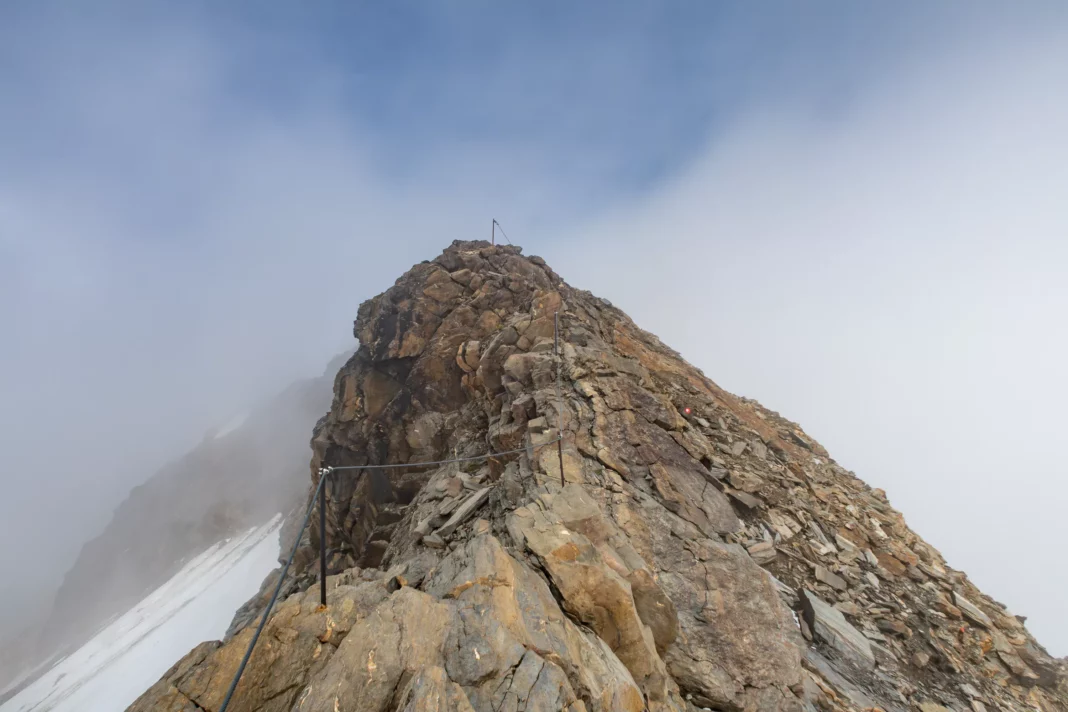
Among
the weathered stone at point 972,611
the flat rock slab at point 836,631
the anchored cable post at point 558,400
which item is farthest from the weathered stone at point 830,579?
the anchored cable post at point 558,400

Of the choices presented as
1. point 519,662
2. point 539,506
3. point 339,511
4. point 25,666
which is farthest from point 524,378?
point 25,666

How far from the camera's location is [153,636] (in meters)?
34.0

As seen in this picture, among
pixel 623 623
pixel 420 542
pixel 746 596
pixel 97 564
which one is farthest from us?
pixel 97 564

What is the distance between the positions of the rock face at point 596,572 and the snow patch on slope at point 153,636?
49.3 feet

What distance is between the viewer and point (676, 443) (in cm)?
1442

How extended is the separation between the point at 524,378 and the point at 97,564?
9284cm

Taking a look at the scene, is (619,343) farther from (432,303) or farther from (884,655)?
(884,655)

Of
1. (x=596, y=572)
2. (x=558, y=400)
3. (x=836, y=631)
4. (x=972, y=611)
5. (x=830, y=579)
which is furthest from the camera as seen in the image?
(x=558, y=400)

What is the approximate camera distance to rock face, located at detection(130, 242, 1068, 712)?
5.80 meters

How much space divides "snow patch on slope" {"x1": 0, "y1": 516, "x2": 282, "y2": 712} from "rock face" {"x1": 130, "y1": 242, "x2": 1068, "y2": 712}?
1502 cm

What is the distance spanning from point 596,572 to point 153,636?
1843 inches

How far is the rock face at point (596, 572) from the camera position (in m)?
5.80

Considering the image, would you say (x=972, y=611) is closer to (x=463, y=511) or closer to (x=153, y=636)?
(x=463, y=511)

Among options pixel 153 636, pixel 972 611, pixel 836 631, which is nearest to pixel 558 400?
pixel 836 631
